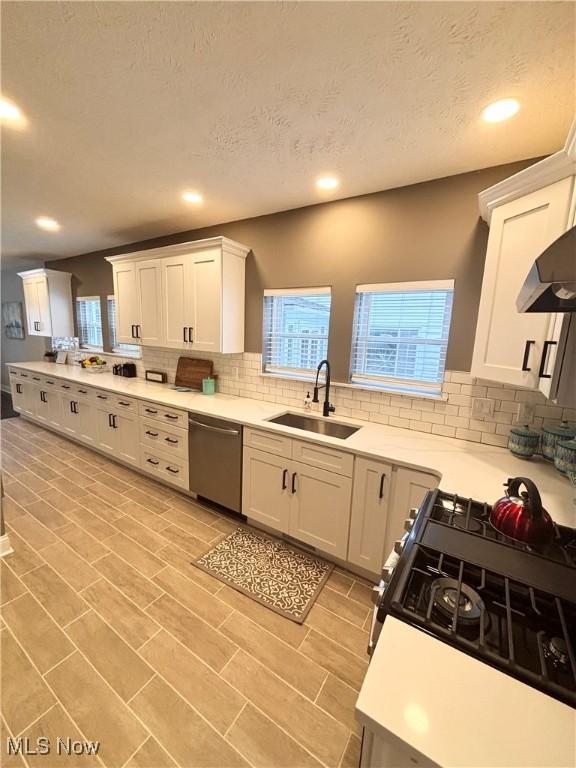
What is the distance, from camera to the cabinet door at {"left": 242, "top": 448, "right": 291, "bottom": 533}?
2.30m

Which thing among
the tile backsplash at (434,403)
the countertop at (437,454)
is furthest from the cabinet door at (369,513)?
the tile backsplash at (434,403)

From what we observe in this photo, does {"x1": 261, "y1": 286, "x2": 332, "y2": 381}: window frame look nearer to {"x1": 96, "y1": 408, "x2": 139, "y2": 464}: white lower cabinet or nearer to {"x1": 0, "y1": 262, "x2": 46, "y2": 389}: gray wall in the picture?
{"x1": 96, "y1": 408, "x2": 139, "y2": 464}: white lower cabinet

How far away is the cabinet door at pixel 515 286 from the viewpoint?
A: 1.44 m

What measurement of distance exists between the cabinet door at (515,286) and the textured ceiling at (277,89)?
44 cm

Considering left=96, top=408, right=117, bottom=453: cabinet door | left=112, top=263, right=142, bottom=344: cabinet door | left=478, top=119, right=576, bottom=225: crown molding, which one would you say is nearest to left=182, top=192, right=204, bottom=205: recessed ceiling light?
left=112, top=263, right=142, bottom=344: cabinet door

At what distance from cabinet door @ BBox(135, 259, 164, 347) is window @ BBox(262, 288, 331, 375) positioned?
127cm

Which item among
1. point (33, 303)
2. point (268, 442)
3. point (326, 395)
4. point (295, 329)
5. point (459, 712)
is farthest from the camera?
point (33, 303)

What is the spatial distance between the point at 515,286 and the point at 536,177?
49 centimetres

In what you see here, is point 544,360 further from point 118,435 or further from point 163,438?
point 118,435

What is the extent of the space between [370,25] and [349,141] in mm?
656

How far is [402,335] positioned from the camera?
2393 mm

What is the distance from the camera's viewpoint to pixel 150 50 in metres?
1.21

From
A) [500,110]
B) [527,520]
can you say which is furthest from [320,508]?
[500,110]

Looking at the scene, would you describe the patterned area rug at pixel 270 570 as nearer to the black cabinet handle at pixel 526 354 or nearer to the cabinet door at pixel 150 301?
the black cabinet handle at pixel 526 354
